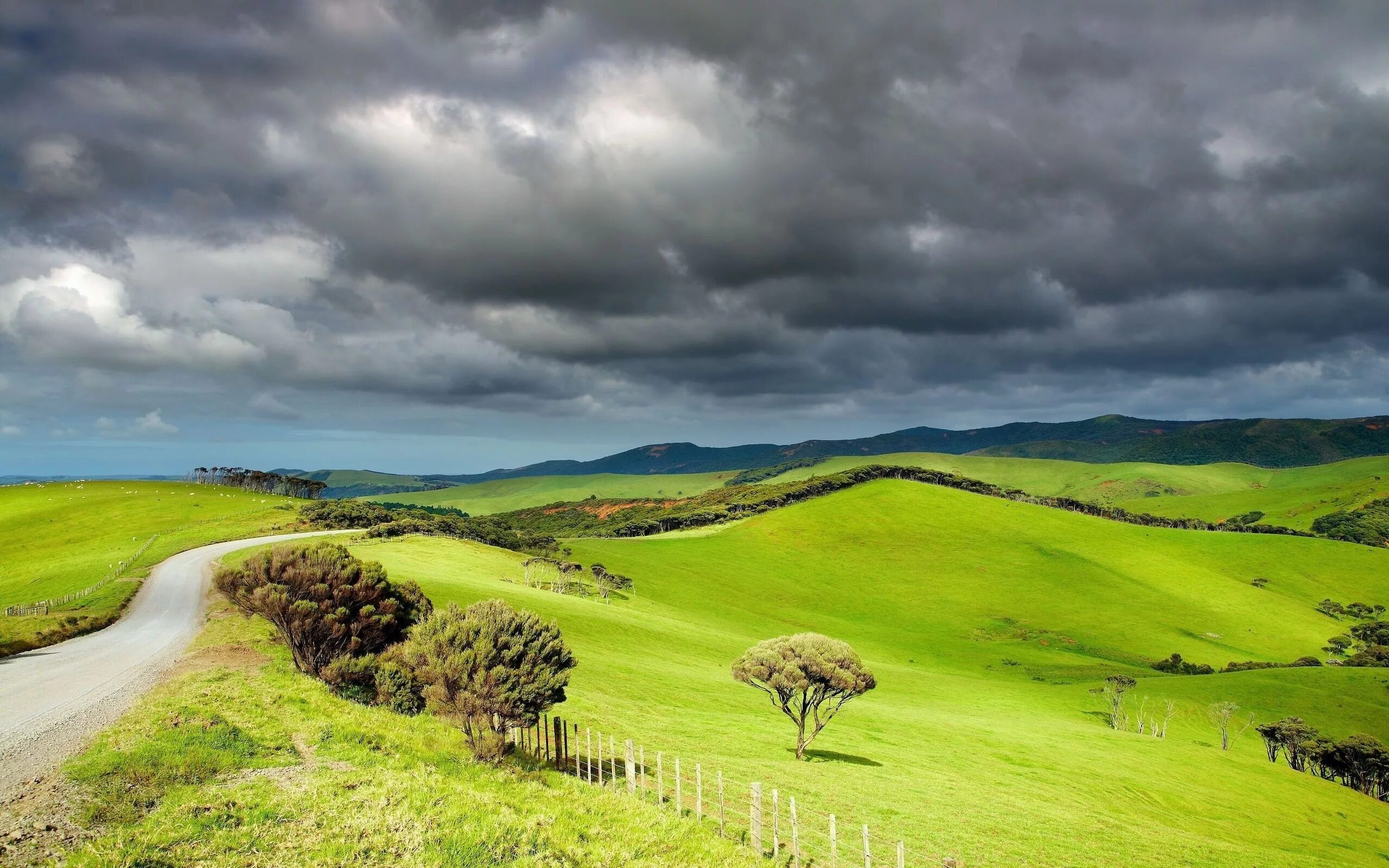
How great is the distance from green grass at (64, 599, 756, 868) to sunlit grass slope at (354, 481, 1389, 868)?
40.7 ft

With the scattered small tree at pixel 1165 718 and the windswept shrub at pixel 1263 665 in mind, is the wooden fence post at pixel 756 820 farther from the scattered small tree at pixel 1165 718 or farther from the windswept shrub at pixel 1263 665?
the windswept shrub at pixel 1263 665

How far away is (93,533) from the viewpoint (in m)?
122

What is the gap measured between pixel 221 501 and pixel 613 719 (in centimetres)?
15804

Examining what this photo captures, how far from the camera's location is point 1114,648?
11775 centimetres

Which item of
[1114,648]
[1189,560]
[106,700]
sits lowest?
[1114,648]

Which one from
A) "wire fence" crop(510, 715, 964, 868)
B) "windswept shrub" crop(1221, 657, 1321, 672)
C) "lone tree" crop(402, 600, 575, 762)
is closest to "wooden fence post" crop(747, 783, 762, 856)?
"wire fence" crop(510, 715, 964, 868)

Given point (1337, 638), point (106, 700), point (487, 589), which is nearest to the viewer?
point (106, 700)

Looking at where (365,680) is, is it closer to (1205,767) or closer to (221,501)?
(1205,767)

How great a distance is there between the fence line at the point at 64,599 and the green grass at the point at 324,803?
153 feet

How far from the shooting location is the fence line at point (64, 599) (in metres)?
59.8

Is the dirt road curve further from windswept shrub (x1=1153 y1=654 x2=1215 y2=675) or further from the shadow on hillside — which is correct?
windswept shrub (x1=1153 y1=654 x2=1215 y2=675)

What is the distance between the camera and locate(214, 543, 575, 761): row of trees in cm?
2603

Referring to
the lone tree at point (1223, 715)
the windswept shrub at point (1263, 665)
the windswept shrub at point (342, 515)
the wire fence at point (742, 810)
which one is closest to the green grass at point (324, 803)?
the wire fence at point (742, 810)

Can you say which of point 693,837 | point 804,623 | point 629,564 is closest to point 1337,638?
point 804,623
